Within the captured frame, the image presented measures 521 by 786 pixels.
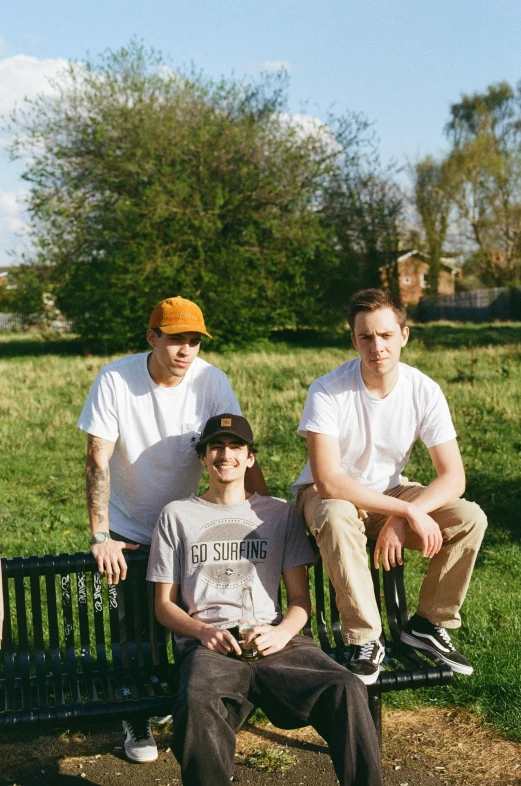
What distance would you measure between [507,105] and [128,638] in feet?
167

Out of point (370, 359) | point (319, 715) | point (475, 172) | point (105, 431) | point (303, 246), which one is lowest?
point (319, 715)

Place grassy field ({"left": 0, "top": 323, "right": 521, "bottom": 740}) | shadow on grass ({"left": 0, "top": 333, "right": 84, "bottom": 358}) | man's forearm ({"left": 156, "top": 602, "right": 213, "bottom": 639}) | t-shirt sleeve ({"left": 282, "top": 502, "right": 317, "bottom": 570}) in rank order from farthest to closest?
1. shadow on grass ({"left": 0, "top": 333, "right": 84, "bottom": 358})
2. grassy field ({"left": 0, "top": 323, "right": 521, "bottom": 740})
3. t-shirt sleeve ({"left": 282, "top": 502, "right": 317, "bottom": 570})
4. man's forearm ({"left": 156, "top": 602, "right": 213, "bottom": 639})

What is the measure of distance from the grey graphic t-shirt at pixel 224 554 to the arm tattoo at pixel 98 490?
36 cm

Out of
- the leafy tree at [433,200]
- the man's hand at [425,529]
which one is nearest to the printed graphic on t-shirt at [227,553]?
the man's hand at [425,529]

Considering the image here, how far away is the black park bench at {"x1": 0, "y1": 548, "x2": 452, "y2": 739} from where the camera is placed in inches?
139

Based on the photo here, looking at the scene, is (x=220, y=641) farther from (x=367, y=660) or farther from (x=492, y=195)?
(x=492, y=195)

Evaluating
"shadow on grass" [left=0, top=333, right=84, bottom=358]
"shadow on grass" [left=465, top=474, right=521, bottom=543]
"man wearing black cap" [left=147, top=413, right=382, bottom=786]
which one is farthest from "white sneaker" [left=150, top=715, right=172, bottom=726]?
"shadow on grass" [left=0, top=333, right=84, bottom=358]

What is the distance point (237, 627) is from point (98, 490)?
98cm

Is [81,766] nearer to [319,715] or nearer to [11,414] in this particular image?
[319,715]

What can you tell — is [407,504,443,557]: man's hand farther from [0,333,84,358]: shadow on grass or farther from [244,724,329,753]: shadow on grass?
[0,333,84,358]: shadow on grass

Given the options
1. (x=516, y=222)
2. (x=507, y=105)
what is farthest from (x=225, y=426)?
(x=507, y=105)

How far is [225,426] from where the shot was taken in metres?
3.78

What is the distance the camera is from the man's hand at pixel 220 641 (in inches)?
132

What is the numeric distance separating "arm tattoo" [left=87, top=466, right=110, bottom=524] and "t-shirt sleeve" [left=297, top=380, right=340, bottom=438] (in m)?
0.94
